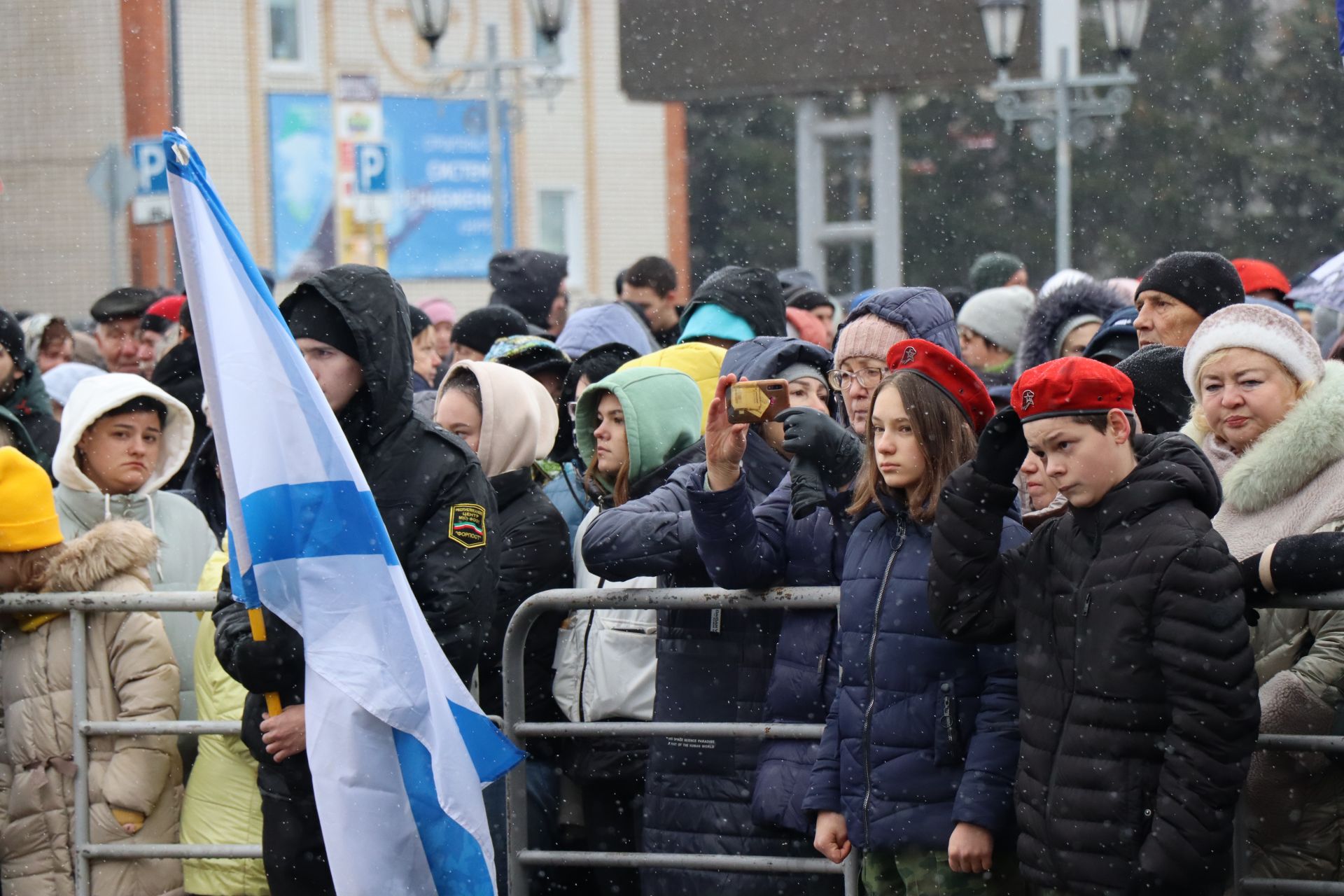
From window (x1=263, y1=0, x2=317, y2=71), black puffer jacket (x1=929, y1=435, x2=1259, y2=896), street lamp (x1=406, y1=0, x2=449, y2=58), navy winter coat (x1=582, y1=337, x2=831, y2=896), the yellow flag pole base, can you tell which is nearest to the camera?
black puffer jacket (x1=929, y1=435, x2=1259, y2=896)

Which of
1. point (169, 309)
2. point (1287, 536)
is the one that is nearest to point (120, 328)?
point (169, 309)

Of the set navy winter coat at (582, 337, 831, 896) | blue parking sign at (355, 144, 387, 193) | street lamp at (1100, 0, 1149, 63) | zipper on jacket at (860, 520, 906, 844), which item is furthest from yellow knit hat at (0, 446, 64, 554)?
blue parking sign at (355, 144, 387, 193)

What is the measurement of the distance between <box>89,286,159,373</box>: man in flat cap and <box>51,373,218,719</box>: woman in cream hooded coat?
4070 millimetres

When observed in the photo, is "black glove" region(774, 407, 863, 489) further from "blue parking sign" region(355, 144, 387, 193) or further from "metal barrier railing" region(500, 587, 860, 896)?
"blue parking sign" region(355, 144, 387, 193)

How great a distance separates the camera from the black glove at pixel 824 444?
4387 millimetres

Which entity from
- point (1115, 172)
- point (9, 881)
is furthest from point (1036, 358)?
point (1115, 172)

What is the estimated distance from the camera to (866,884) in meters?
4.22

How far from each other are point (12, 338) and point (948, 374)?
4.84m

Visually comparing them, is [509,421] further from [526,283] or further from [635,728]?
[526,283]

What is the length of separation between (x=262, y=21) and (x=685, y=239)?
31.9 ft

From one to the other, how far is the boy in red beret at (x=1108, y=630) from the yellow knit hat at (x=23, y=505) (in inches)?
117

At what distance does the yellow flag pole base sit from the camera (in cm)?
436

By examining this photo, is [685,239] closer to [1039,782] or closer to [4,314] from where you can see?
[4,314]

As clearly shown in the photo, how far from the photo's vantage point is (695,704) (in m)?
4.75
